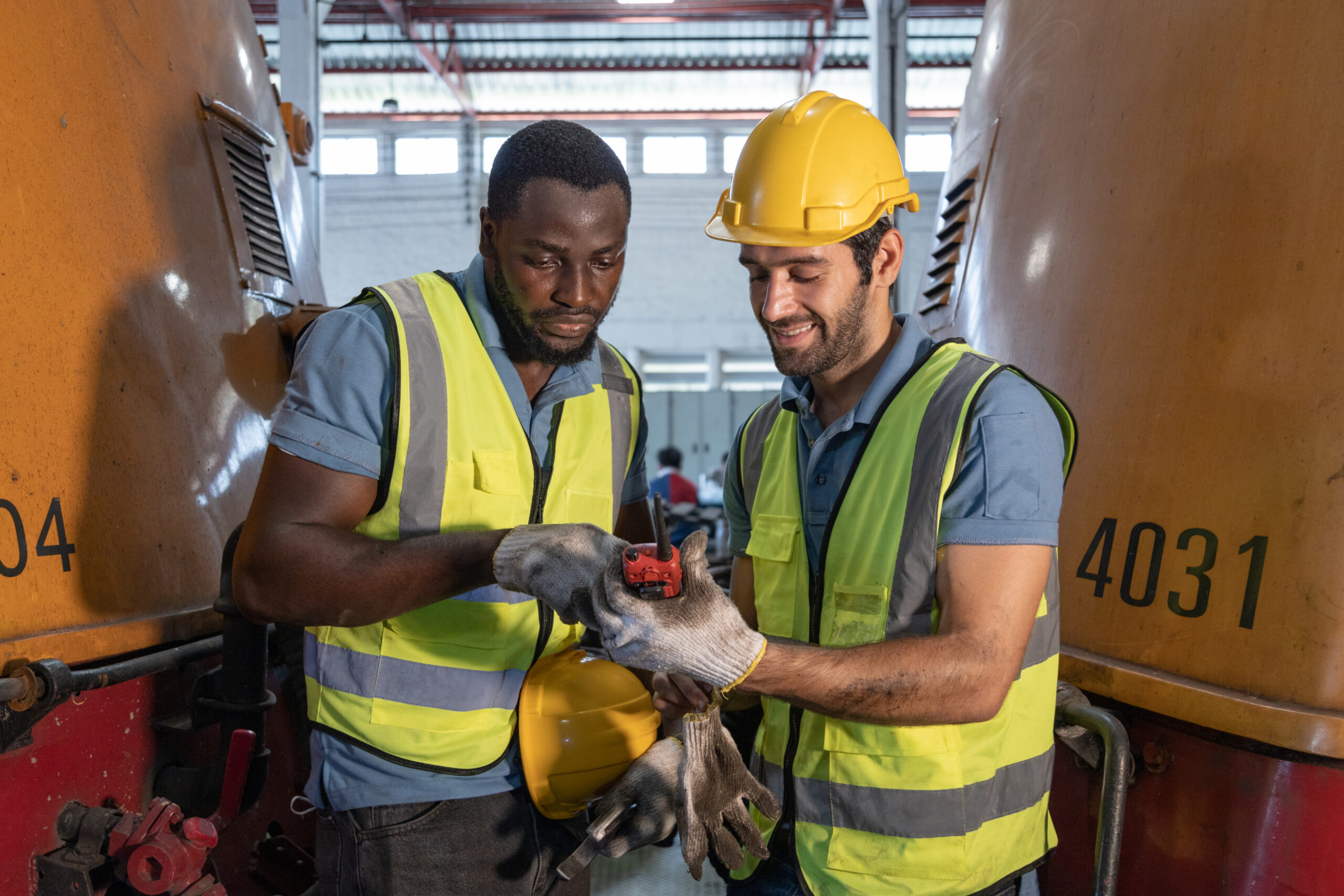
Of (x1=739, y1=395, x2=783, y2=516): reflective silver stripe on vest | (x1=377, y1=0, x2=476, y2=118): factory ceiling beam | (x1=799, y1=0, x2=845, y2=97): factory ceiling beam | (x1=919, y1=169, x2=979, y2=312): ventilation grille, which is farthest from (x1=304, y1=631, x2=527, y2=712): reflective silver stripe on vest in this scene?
(x1=799, y1=0, x2=845, y2=97): factory ceiling beam

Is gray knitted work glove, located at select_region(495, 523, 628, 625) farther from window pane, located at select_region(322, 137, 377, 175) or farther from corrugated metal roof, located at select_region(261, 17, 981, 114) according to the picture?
window pane, located at select_region(322, 137, 377, 175)

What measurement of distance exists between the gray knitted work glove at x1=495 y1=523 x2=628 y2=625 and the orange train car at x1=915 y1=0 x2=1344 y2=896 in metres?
0.99

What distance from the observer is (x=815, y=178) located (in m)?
1.59

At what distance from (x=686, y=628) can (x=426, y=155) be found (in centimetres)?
1395

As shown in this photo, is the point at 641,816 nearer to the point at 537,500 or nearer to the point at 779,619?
the point at 779,619

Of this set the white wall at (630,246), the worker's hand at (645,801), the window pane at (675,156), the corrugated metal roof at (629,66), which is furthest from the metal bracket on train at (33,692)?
the window pane at (675,156)

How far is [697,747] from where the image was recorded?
4.60 ft

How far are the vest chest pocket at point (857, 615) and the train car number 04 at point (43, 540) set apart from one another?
48.7 inches

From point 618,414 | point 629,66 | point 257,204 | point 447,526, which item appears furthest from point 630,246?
point 447,526

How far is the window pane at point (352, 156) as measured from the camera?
13844mm

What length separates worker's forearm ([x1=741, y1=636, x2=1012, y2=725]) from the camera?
1253mm

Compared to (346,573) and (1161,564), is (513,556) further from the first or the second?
(1161,564)

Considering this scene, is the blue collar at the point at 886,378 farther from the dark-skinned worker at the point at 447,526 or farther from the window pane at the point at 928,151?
the window pane at the point at 928,151

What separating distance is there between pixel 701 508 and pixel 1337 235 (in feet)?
A: 23.8
